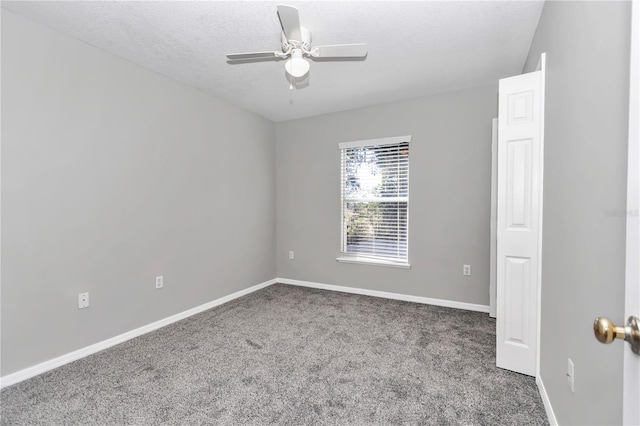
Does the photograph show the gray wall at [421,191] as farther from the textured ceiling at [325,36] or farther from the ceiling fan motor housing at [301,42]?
the ceiling fan motor housing at [301,42]

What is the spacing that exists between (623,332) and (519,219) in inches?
64.9

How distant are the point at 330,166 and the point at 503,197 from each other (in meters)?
2.49

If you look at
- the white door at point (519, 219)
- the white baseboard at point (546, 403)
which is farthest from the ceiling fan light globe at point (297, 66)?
the white baseboard at point (546, 403)

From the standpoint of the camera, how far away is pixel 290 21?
173 cm

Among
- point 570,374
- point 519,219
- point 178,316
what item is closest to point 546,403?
point 570,374

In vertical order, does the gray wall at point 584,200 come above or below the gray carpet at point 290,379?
above

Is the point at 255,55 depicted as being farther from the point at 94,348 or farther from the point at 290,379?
the point at 94,348

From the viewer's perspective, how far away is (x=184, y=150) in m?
3.22

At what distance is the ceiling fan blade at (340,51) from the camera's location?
77.7 inches

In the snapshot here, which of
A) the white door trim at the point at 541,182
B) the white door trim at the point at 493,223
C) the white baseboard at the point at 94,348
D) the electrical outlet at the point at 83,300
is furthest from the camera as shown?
the white door trim at the point at 493,223

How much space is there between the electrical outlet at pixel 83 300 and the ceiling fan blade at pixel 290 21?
8.25ft

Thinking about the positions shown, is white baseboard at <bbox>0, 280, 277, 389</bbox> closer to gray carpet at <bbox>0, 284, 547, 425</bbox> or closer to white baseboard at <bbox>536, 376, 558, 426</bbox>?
gray carpet at <bbox>0, 284, 547, 425</bbox>

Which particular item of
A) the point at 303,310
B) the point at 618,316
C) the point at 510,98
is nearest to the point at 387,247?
the point at 303,310

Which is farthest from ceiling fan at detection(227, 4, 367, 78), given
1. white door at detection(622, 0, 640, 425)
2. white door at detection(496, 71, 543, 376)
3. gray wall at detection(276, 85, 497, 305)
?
gray wall at detection(276, 85, 497, 305)
